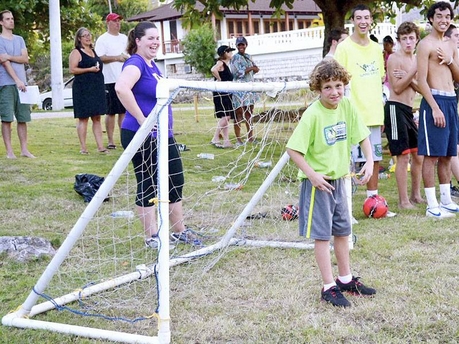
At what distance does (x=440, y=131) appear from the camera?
19.8ft

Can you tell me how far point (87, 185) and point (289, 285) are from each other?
331 centimetres

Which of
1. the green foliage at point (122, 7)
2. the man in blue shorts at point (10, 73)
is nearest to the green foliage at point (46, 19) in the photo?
the man in blue shorts at point (10, 73)

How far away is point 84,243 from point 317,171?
2.25 metres

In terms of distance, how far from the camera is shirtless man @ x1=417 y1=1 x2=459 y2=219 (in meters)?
5.95

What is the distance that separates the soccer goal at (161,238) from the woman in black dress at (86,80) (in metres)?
1.83

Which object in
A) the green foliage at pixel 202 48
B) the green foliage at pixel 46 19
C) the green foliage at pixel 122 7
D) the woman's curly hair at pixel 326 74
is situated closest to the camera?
the woman's curly hair at pixel 326 74

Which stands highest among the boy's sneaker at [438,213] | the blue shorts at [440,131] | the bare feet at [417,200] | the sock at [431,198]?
the blue shorts at [440,131]

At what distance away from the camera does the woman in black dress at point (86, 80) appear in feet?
29.6

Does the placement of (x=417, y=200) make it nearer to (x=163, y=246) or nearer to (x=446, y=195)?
(x=446, y=195)

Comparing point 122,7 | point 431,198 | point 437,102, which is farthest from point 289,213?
point 122,7

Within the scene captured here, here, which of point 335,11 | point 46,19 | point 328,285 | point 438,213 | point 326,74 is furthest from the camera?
point 46,19

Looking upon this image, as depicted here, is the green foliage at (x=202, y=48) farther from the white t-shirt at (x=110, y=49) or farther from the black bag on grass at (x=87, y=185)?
the black bag on grass at (x=87, y=185)

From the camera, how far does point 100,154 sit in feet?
31.2

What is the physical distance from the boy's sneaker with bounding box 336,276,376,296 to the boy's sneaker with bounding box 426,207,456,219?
7.17 ft
